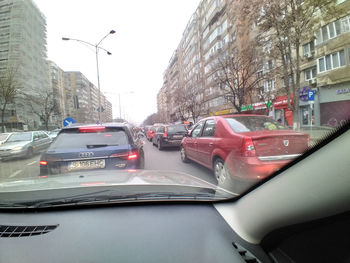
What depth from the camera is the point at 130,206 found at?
163cm

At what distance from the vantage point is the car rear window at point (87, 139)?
3.44 m

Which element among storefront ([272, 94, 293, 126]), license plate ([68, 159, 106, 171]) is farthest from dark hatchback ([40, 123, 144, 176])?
storefront ([272, 94, 293, 126])

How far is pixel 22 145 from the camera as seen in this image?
9938 millimetres

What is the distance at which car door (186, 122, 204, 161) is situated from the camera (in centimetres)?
A: 570

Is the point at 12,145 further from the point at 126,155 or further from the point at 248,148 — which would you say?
the point at 248,148

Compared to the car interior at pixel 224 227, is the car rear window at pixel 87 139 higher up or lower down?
higher up

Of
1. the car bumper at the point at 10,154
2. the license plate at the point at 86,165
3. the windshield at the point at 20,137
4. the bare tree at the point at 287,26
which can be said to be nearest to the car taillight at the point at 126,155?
the license plate at the point at 86,165

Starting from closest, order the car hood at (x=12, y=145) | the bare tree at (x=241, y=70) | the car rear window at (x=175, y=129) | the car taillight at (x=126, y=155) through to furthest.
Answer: the car taillight at (x=126, y=155)
the car hood at (x=12, y=145)
the car rear window at (x=175, y=129)
the bare tree at (x=241, y=70)

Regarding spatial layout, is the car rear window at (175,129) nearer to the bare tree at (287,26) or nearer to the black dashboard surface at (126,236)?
the bare tree at (287,26)

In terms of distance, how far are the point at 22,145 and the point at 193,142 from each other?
9.28 m

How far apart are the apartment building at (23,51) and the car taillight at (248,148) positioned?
28992 mm

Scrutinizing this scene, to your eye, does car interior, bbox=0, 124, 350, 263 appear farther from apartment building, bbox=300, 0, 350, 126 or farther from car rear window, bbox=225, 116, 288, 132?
car rear window, bbox=225, 116, 288, 132

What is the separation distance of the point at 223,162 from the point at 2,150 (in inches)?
423

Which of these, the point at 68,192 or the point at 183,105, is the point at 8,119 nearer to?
the point at 183,105
